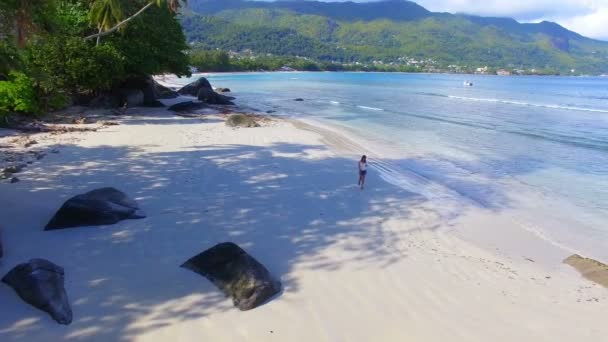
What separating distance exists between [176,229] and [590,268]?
7.41 metres

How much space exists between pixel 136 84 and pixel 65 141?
1277 cm

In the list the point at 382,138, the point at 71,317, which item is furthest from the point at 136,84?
the point at 71,317

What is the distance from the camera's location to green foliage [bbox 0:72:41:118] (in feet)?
54.1

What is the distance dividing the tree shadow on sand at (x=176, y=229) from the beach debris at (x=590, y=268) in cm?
292

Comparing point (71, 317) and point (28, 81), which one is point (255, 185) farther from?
point (28, 81)

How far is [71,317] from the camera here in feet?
16.8

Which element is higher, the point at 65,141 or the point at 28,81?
the point at 28,81

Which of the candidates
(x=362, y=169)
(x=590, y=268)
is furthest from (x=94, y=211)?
(x=590, y=268)

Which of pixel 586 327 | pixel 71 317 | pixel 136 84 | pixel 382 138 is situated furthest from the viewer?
pixel 136 84

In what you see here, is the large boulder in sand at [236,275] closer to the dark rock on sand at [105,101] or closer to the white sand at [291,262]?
the white sand at [291,262]

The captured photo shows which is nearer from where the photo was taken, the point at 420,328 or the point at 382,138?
the point at 420,328

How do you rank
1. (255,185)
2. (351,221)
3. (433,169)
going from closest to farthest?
(351,221)
(255,185)
(433,169)

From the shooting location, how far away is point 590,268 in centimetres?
792

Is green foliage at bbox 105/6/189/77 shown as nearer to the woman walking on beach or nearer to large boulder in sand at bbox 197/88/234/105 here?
large boulder in sand at bbox 197/88/234/105
